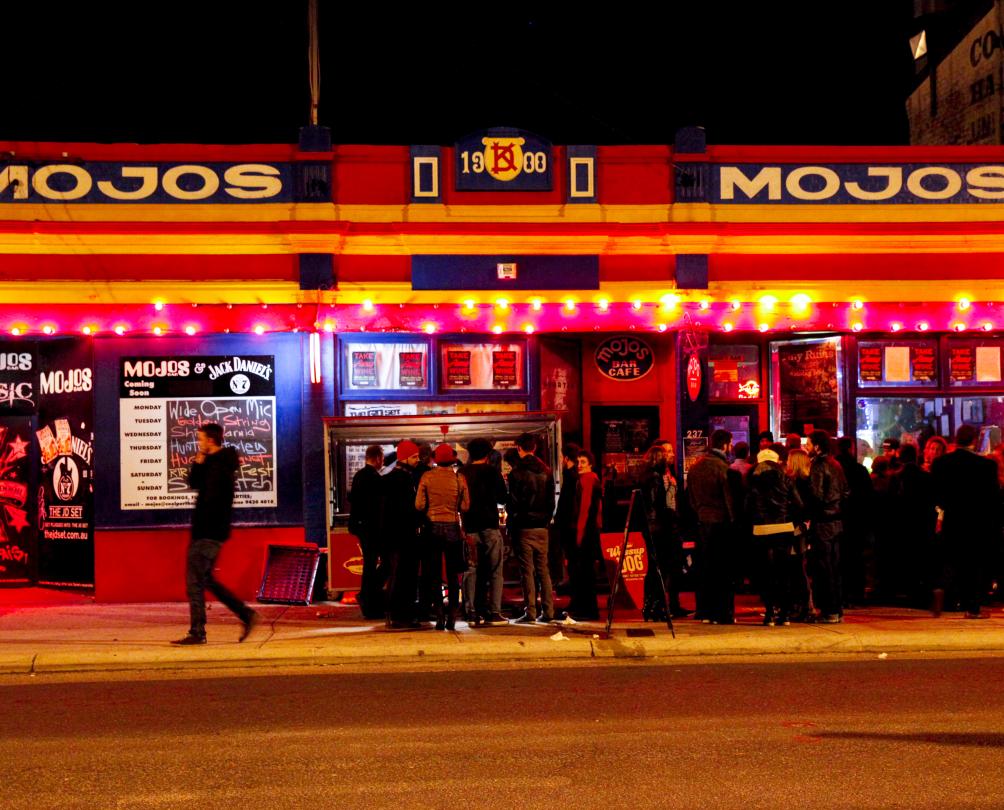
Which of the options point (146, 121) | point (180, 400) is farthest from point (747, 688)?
point (146, 121)

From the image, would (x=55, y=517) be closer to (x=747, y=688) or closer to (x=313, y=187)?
(x=313, y=187)

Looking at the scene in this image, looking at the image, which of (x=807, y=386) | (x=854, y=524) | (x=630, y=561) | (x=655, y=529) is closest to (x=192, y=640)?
(x=630, y=561)

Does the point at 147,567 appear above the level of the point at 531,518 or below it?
below

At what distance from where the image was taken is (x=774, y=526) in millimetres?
11047

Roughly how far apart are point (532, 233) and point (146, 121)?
20012 mm

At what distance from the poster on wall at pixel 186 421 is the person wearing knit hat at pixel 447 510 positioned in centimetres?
324

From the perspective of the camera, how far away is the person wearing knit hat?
35.9 feet

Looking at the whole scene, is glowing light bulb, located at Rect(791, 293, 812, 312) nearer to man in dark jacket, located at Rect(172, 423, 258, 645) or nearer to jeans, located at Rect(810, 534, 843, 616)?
jeans, located at Rect(810, 534, 843, 616)

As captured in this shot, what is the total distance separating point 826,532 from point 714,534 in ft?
3.62

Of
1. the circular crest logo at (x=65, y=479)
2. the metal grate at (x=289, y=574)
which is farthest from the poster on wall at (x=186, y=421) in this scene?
the circular crest logo at (x=65, y=479)

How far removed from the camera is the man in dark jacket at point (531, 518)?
36.7ft

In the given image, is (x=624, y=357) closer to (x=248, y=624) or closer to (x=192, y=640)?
(x=248, y=624)

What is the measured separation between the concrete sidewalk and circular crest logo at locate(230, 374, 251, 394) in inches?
116

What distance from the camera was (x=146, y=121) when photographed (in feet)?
101
